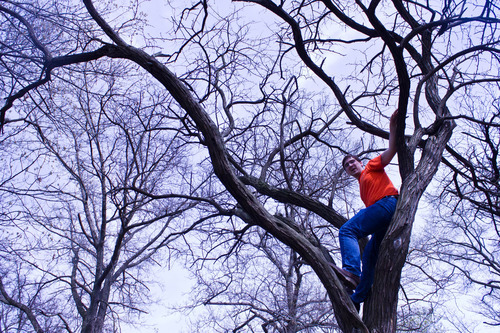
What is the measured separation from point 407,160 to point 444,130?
2.21ft

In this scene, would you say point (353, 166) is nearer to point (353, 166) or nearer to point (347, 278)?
point (353, 166)

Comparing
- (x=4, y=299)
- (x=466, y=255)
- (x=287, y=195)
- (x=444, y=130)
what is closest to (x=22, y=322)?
(x=4, y=299)

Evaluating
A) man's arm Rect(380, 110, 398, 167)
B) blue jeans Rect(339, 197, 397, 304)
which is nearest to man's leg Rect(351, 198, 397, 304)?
blue jeans Rect(339, 197, 397, 304)

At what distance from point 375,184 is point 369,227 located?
40cm

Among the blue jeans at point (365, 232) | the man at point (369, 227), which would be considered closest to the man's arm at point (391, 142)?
the man at point (369, 227)

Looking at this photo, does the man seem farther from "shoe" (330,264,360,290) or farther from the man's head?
the man's head

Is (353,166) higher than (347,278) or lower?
higher

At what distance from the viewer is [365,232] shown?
3.19m

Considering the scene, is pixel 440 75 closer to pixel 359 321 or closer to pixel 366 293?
pixel 366 293

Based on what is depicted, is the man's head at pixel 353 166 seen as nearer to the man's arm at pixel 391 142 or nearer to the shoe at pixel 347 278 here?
the man's arm at pixel 391 142

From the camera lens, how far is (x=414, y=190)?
307 centimetres

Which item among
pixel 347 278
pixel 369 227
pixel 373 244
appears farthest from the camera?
pixel 373 244

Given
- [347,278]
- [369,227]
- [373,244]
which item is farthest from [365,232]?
[347,278]

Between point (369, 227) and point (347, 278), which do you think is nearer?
point (347, 278)
